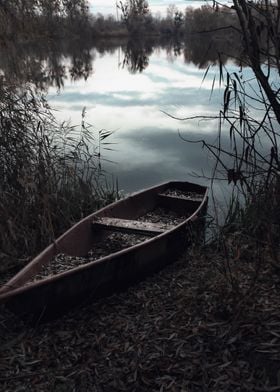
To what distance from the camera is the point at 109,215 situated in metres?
5.43

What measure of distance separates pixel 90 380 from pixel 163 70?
3087 centimetres

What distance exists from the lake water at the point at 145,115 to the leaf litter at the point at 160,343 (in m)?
1.54

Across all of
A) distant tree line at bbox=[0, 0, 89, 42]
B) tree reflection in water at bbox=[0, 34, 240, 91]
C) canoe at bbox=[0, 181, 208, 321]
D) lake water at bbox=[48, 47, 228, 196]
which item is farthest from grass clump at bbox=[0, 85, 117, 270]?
lake water at bbox=[48, 47, 228, 196]

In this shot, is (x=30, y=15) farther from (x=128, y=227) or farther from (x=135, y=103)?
(x=135, y=103)

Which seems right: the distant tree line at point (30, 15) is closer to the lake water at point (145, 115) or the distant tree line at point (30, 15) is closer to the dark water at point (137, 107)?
the dark water at point (137, 107)

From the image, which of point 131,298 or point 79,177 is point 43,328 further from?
point 79,177

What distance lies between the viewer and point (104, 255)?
4.85 meters

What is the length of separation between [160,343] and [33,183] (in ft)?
8.19

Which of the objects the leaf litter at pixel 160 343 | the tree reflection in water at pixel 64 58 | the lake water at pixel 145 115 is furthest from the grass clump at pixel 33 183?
the lake water at pixel 145 115

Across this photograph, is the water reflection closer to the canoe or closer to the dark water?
the dark water

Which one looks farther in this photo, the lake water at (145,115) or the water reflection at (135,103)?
the lake water at (145,115)

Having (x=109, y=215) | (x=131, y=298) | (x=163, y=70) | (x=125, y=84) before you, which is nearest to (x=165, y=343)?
(x=131, y=298)

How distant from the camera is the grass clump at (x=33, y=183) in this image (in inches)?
183

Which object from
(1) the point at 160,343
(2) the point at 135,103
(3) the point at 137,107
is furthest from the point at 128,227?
(2) the point at 135,103
